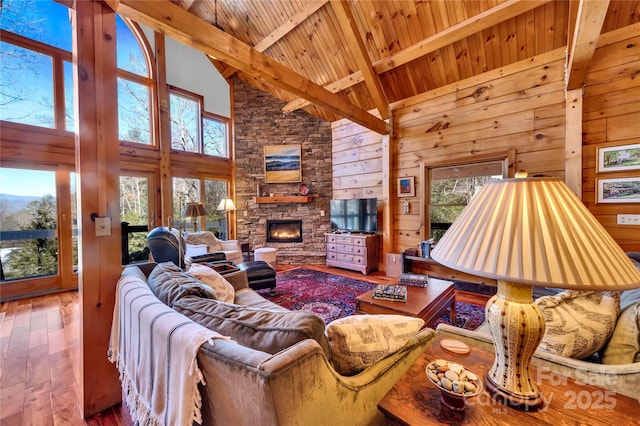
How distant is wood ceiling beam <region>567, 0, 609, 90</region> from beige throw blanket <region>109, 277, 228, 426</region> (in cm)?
319

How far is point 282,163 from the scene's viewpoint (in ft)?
19.2

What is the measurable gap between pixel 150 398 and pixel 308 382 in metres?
0.76

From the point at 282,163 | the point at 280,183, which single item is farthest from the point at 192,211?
the point at 282,163

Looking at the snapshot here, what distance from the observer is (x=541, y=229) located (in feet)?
2.09

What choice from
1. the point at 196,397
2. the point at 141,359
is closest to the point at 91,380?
the point at 141,359

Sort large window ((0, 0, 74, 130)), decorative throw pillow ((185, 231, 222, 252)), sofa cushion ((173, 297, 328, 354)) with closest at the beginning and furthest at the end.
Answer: sofa cushion ((173, 297, 328, 354)), large window ((0, 0, 74, 130)), decorative throw pillow ((185, 231, 222, 252))

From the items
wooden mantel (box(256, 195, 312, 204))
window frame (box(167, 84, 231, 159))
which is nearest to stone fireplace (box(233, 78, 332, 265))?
wooden mantel (box(256, 195, 312, 204))

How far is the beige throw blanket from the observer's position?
0.77 metres

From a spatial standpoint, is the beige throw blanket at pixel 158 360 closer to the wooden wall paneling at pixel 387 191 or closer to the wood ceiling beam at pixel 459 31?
the wooden wall paneling at pixel 387 191

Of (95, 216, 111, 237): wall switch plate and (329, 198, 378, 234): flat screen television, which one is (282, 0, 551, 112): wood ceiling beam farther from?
(95, 216, 111, 237): wall switch plate

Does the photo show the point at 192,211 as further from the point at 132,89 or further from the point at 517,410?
the point at 517,410

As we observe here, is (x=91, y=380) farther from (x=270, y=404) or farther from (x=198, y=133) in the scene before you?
(x=198, y=133)

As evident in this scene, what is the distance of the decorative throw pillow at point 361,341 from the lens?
0.99 m

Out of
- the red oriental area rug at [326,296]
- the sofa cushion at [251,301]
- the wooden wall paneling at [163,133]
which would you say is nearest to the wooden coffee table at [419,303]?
the red oriental area rug at [326,296]
